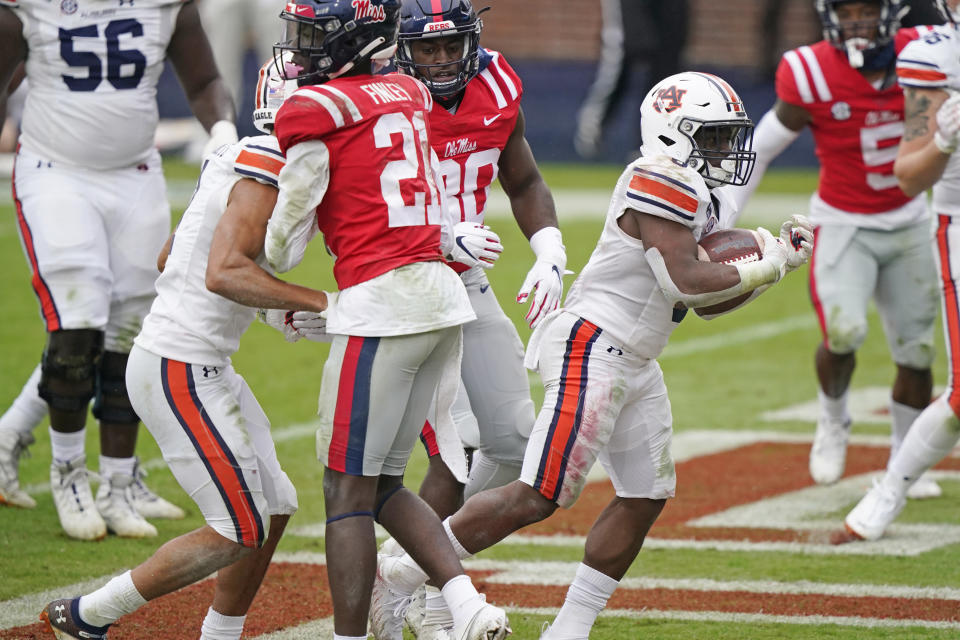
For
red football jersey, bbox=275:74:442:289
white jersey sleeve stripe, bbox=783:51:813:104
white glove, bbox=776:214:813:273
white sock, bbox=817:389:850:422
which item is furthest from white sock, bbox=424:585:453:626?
white jersey sleeve stripe, bbox=783:51:813:104

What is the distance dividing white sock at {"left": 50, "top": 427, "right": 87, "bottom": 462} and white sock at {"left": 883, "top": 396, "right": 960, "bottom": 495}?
9.33 ft

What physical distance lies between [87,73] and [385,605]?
2314mm

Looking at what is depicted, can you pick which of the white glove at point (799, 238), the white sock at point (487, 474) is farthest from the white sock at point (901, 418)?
the white glove at point (799, 238)

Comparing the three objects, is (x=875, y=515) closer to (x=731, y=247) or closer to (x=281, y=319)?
(x=731, y=247)

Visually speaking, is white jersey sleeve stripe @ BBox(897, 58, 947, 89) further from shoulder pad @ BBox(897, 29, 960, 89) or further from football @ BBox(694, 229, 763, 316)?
football @ BBox(694, 229, 763, 316)

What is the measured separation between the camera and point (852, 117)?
5.60 meters

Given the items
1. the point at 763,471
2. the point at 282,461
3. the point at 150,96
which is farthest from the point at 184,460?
the point at 763,471

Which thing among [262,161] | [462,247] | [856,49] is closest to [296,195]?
[262,161]

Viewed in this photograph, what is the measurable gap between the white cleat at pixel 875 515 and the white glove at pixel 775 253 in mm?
1649

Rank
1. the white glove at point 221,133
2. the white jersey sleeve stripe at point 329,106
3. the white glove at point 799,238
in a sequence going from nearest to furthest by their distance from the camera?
the white jersey sleeve stripe at point 329,106 < the white glove at point 799,238 < the white glove at point 221,133

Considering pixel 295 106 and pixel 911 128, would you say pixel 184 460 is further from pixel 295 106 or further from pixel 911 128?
pixel 911 128

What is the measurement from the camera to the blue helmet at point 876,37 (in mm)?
5402

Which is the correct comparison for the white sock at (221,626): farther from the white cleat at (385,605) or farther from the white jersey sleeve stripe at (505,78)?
the white jersey sleeve stripe at (505,78)

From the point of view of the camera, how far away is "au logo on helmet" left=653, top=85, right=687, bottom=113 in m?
3.64
